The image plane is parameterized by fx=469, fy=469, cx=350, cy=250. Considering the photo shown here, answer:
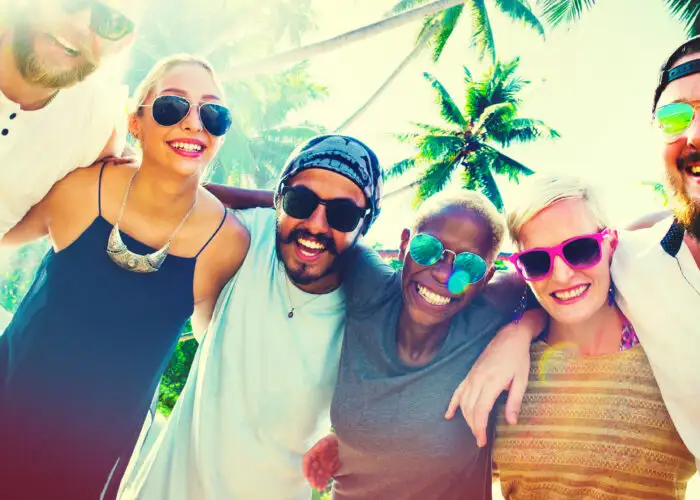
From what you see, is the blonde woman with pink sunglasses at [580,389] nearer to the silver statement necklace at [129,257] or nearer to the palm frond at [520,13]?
the silver statement necklace at [129,257]

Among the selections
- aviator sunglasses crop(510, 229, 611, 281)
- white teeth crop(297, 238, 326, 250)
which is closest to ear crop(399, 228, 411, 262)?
white teeth crop(297, 238, 326, 250)

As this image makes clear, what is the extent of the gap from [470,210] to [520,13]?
757 inches

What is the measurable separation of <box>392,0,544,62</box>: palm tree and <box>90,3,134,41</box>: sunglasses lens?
17272 millimetres

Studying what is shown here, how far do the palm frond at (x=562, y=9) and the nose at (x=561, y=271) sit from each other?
45.4 feet

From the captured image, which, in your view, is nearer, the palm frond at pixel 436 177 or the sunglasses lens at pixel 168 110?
the sunglasses lens at pixel 168 110

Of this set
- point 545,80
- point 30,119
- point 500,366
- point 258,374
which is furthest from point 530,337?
point 545,80

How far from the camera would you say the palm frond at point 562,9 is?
520 inches

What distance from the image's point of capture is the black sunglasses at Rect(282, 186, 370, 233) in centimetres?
266

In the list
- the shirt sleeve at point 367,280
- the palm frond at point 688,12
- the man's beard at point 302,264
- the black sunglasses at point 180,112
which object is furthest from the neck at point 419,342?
the palm frond at point 688,12

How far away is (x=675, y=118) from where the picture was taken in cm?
211

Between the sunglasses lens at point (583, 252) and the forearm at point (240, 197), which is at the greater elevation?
the forearm at point (240, 197)

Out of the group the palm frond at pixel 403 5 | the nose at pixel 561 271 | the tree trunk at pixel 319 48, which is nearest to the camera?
the nose at pixel 561 271

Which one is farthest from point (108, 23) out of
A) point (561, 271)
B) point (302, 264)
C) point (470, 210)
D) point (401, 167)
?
point (401, 167)

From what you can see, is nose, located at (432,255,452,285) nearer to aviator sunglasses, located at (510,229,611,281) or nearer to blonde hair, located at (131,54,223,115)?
aviator sunglasses, located at (510,229,611,281)
